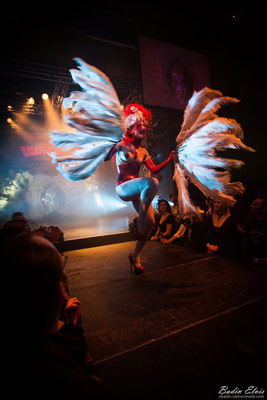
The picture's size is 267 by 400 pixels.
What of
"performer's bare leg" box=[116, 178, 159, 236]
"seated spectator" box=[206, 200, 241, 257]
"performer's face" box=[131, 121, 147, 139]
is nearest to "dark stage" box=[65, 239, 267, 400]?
"seated spectator" box=[206, 200, 241, 257]

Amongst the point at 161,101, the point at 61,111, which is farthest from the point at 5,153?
the point at 161,101

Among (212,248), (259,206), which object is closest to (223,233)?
→ (212,248)

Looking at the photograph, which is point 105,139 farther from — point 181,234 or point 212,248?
point 181,234

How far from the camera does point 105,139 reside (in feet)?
7.60

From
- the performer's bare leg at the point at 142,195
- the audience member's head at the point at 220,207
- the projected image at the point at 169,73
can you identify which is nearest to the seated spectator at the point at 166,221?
the audience member's head at the point at 220,207

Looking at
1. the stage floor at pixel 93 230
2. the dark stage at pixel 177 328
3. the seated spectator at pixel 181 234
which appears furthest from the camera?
the stage floor at pixel 93 230

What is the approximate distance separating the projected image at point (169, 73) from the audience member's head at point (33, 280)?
3586 millimetres

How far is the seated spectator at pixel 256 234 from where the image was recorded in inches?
102

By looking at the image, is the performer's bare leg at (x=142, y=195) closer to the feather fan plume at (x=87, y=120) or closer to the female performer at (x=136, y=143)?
the female performer at (x=136, y=143)

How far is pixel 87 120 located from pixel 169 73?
258 centimetres

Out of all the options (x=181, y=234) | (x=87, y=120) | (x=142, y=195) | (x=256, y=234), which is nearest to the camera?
(x=87, y=120)

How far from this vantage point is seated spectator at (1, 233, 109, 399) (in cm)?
39

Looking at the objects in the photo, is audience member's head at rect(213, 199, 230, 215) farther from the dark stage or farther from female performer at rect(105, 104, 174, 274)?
female performer at rect(105, 104, 174, 274)

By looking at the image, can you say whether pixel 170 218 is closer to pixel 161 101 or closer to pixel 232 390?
pixel 161 101
